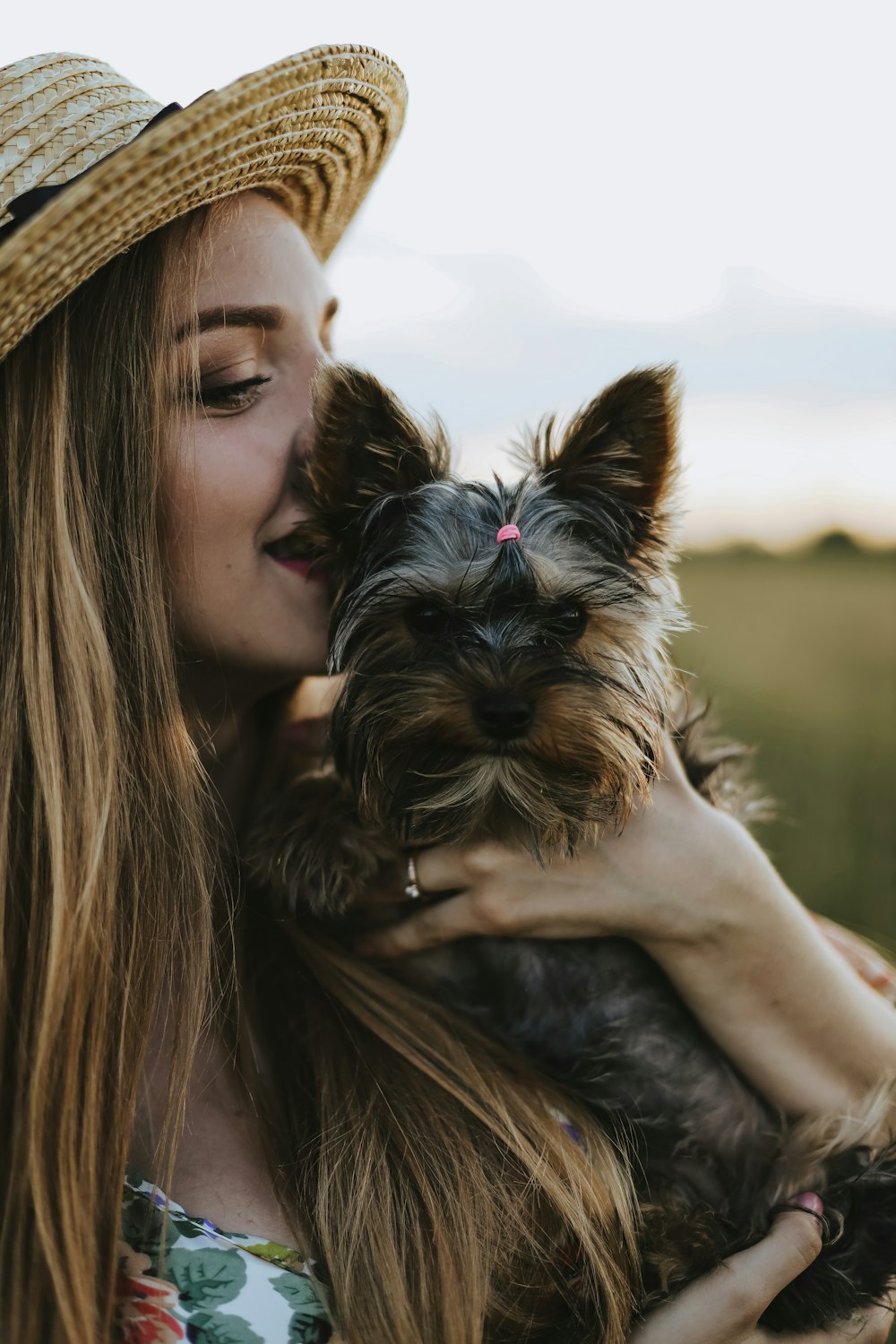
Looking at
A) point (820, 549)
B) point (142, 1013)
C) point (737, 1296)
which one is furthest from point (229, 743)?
point (820, 549)

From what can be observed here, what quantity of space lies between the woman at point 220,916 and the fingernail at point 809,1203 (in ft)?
0.10

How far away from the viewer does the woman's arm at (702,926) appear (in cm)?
229

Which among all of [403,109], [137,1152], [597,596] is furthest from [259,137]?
[137,1152]

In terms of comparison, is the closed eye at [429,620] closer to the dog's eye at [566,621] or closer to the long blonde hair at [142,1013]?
the dog's eye at [566,621]

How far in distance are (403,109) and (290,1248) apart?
2574 mm

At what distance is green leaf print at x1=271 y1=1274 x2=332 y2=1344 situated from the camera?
1.79 m

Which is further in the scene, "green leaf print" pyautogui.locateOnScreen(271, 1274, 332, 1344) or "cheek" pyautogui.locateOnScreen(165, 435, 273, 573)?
"cheek" pyautogui.locateOnScreen(165, 435, 273, 573)

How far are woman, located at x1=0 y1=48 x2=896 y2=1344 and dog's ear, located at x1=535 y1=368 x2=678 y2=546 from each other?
0.59 m

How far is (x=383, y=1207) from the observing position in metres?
1.89

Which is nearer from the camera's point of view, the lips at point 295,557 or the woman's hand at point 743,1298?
the woman's hand at point 743,1298

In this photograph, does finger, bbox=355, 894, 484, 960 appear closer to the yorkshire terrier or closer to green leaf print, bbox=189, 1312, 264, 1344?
the yorkshire terrier

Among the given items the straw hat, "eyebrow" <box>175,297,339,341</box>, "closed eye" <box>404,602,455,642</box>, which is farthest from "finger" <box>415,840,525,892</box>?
the straw hat

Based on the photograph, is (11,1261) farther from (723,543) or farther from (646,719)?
(723,543)

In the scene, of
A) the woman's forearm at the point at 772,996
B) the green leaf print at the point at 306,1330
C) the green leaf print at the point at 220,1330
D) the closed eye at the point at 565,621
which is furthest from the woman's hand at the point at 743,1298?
the closed eye at the point at 565,621
